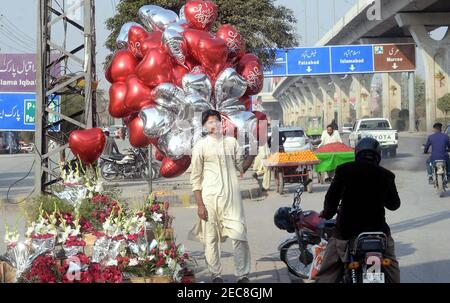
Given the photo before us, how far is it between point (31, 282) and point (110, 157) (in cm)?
1756

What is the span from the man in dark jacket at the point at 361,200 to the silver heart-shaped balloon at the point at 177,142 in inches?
89.9

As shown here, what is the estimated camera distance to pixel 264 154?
1820 cm

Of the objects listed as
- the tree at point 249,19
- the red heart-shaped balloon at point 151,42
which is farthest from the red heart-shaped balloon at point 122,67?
the tree at point 249,19

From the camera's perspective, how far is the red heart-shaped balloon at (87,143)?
812 cm

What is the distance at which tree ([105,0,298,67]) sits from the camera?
1780 centimetres

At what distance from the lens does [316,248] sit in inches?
262

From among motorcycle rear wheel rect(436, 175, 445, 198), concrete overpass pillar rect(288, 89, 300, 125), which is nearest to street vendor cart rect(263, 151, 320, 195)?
motorcycle rear wheel rect(436, 175, 445, 198)

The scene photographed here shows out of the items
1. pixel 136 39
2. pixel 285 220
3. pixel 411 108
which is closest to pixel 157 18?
pixel 136 39

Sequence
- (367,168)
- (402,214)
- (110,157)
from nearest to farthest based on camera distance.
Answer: (367,168) < (402,214) < (110,157)

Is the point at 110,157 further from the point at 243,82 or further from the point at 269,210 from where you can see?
the point at 243,82

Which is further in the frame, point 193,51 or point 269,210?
point 269,210

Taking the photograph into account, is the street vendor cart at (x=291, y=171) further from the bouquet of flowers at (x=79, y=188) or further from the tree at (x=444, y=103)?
the tree at (x=444, y=103)

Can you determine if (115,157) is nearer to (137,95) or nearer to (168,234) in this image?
(168,234)
